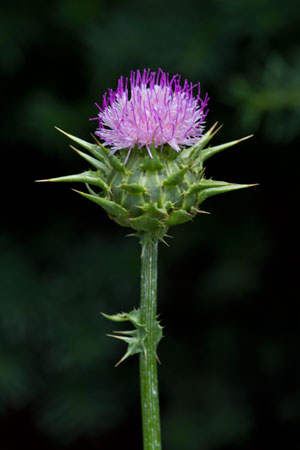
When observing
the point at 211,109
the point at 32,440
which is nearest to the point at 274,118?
the point at 211,109

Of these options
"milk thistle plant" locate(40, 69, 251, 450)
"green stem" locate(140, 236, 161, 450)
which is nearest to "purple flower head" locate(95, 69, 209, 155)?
"milk thistle plant" locate(40, 69, 251, 450)

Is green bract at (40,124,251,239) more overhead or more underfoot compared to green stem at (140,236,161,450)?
more overhead

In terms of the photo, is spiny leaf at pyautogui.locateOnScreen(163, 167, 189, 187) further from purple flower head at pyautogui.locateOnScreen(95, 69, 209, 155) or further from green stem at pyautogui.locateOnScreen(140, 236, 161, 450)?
green stem at pyautogui.locateOnScreen(140, 236, 161, 450)

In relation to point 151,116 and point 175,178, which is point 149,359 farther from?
point 151,116

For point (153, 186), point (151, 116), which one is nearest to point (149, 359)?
point (153, 186)

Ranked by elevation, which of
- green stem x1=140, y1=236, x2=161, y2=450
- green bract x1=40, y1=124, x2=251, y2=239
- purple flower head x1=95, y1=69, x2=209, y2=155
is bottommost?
green stem x1=140, y1=236, x2=161, y2=450

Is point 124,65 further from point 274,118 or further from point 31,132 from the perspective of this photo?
point 274,118

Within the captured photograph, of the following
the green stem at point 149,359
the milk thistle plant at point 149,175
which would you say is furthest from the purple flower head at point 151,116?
the green stem at point 149,359

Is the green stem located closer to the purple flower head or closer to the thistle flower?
the thistle flower
